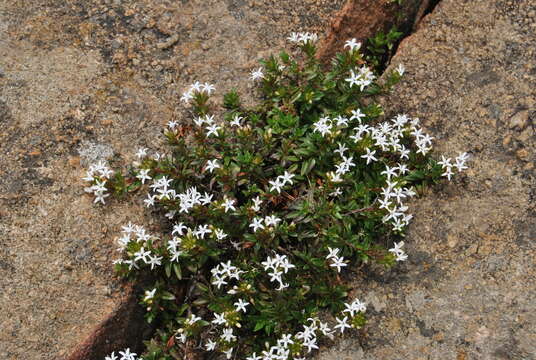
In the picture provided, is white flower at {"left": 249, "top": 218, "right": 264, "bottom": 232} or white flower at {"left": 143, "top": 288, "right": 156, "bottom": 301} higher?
white flower at {"left": 249, "top": 218, "right": 264, "bottom": 232}

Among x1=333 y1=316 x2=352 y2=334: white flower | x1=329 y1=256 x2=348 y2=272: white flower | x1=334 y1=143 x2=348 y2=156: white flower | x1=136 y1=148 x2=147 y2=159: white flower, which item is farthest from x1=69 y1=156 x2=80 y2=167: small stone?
x1=333 y1=316 x2=352 y2=334: white flower

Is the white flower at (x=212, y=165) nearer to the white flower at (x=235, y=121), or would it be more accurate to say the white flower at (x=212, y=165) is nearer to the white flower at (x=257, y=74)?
the white flower at (x=235, y=121)

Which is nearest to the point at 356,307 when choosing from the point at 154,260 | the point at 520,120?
the point at 154,260

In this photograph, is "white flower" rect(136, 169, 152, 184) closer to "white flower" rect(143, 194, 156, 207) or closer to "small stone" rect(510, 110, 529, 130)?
"white flower" rect(143, 194, 156, 207)

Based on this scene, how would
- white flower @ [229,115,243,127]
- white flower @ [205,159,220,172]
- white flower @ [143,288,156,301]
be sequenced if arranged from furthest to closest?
white flower @ [229,115,243,127], white flower @ [205,159,220,172], white flower @ [143,288,156,301]

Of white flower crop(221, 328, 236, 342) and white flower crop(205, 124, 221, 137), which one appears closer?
white flower crop(221, 328, 236, 342)

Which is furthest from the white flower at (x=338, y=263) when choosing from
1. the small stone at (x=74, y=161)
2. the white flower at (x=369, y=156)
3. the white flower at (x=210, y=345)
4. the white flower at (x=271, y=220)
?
the small stone at (x=74, y=161)
